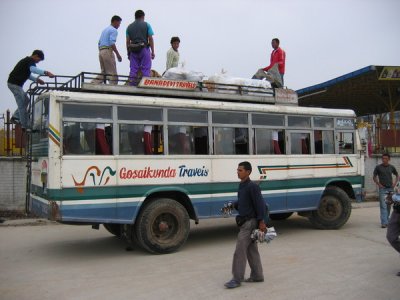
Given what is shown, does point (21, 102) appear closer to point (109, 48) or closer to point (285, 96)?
point (109, 48)

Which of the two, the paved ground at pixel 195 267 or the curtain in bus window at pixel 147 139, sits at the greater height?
the curtain in bus window at pixel 147 139

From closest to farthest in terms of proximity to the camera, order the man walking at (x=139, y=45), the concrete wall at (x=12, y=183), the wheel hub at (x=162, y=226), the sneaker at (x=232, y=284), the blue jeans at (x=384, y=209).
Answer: the sneaker at (x=232, y=284), the wheel hub at (x=162, y=226), the man walking at (x=139, y=45), the blue jeans at (x=384, y=209), the concrete wall at (x=12, y=183)

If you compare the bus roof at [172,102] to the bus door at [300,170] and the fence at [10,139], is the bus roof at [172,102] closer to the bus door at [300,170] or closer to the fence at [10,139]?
the bus door at [300,170]


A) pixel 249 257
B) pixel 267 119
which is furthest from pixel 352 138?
pixel 249 257

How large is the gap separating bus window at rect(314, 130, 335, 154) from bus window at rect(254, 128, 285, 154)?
0.97 meters

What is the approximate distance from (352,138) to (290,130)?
6.50 feet

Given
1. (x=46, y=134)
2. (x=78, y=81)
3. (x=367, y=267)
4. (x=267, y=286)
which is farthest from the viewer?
(x=78, y=81)

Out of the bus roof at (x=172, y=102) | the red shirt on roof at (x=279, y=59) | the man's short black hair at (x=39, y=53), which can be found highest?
the red shirt on roof at (x=279, y=59)

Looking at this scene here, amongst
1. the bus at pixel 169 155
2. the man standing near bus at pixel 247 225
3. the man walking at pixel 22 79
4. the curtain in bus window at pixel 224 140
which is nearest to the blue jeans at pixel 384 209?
the bus at pixel 169 155

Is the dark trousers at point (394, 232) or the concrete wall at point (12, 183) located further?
the concrete wall at point (12, 183)

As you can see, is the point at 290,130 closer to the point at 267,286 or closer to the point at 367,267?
the point at 367,267

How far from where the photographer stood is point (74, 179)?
6.56 meters

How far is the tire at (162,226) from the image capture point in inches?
279

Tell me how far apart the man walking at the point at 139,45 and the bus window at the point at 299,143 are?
3.32 meters
